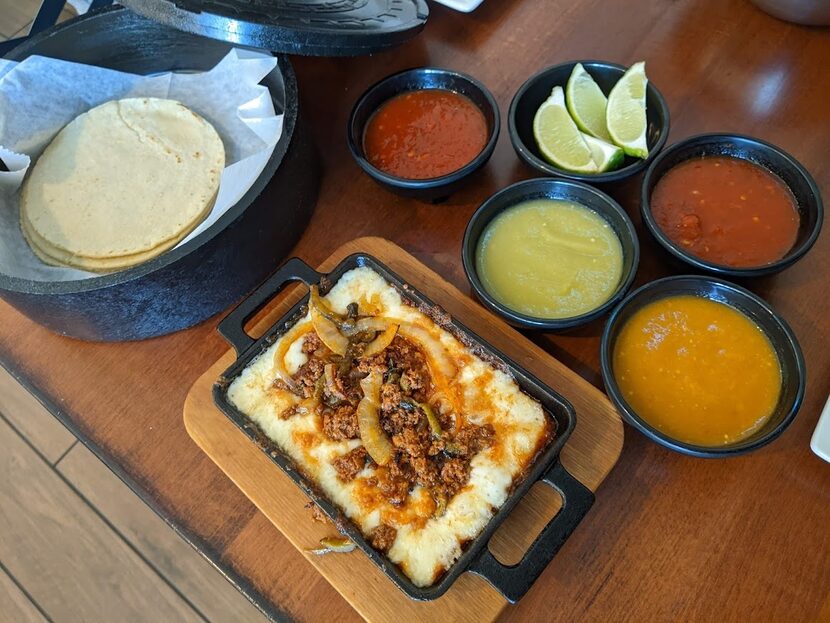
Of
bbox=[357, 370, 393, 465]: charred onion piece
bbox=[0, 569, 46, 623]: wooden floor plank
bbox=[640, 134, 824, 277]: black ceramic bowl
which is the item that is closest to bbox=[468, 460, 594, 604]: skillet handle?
bbox=[357, 370, 393, 465]: charred onion piece

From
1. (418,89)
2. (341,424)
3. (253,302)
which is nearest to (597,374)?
(341,424)

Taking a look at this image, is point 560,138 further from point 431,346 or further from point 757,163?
point 431,346

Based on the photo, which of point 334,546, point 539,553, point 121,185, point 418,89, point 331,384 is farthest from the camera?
point 418,89

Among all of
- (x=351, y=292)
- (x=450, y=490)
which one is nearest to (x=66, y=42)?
(x=351, y=292)

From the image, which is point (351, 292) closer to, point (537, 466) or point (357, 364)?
point (357, 364)

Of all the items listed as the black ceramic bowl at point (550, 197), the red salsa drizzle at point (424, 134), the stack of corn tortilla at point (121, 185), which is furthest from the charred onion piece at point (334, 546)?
the red salsa drizzle at point (424, 134)

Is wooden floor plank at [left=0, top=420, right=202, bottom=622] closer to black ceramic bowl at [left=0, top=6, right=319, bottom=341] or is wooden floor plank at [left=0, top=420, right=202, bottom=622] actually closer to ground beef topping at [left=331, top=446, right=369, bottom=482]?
black ceramic bowl at [left=0, top=6, right=319, bottom=341]
